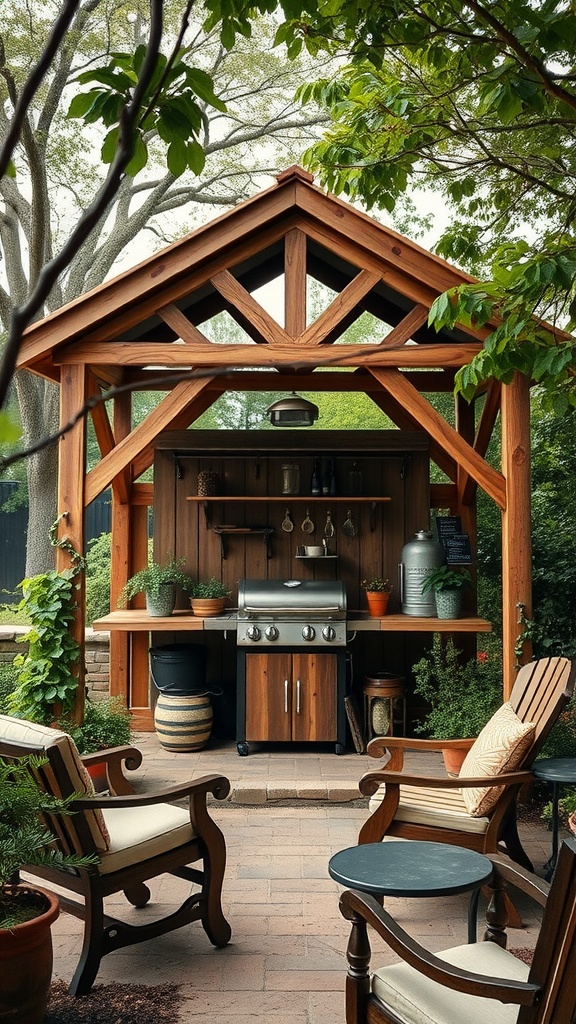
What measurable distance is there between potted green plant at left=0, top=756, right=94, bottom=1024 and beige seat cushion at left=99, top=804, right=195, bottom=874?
0.87 ft

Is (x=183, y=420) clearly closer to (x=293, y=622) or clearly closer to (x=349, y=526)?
(x=349, y=526)

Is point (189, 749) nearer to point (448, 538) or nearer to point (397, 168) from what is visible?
point (448, 538)

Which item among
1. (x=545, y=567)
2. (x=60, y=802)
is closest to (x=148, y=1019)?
(x=60, y=802)

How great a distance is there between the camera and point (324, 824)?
5398 mm

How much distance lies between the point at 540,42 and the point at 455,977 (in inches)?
110

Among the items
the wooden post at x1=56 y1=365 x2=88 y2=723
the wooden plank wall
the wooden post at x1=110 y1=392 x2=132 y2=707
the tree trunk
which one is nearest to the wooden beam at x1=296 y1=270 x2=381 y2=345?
the wooden post at x1=56 y1=365 x2=88 y2=723

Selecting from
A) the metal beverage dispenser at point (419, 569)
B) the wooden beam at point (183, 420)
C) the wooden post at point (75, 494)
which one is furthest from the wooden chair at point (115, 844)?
the wooden beam at point (183, 420)

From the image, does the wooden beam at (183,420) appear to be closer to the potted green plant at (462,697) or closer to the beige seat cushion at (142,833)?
the potted green plant at (462,697)

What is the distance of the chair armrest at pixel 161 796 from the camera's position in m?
3.29

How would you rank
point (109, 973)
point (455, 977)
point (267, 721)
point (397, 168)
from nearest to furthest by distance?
point (455, 977) < point (109, 973) < point (397, 168) < point (267, 721)

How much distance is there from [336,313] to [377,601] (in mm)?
2247

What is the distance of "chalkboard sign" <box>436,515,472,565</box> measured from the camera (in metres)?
7.21

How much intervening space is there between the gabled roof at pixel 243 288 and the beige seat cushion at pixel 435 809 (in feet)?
8.96

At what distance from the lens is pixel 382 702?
6.95 m
